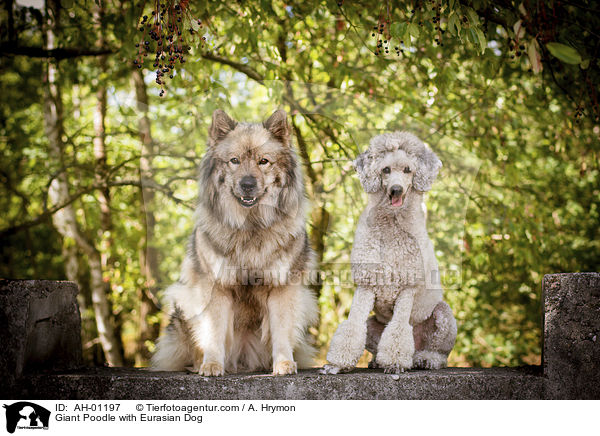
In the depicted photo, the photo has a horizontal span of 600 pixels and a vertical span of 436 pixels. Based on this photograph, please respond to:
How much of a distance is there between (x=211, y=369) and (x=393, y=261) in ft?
3.71

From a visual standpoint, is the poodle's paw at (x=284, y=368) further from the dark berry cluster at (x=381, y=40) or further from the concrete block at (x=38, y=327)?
the dark berry cluster at (x=381, y=40)

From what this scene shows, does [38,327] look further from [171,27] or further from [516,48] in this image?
[516,48]

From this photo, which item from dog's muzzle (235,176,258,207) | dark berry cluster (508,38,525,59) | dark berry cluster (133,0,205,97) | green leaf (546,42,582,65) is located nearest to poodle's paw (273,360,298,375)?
dog's muzzle (235,176,258,207)

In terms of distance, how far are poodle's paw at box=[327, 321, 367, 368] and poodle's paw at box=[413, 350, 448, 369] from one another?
40 cm

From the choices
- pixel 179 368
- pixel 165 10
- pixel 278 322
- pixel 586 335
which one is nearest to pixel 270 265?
pixel 278 322

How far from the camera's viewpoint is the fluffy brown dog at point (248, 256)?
2.80 meters

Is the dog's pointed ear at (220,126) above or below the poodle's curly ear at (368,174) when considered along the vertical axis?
above

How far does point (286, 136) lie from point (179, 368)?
5.10ft

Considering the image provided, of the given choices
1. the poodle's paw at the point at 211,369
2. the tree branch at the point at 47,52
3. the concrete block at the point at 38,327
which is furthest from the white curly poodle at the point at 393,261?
the tree branch at the point at 47,52

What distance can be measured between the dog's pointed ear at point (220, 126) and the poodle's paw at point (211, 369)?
1.21 meters

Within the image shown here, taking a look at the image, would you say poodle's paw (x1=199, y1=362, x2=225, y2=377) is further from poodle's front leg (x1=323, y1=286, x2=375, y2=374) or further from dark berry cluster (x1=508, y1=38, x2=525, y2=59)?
dark berry cluster (x1=508, y1=38, x2=525, y2=59)

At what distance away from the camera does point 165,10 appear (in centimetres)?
279

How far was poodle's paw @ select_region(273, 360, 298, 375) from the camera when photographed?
2.73 metres

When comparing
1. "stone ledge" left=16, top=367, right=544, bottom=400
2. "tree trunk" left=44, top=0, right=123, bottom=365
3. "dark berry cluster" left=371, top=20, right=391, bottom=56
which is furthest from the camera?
"tree trunk" left=44, top=0, right=123, bottom=365
